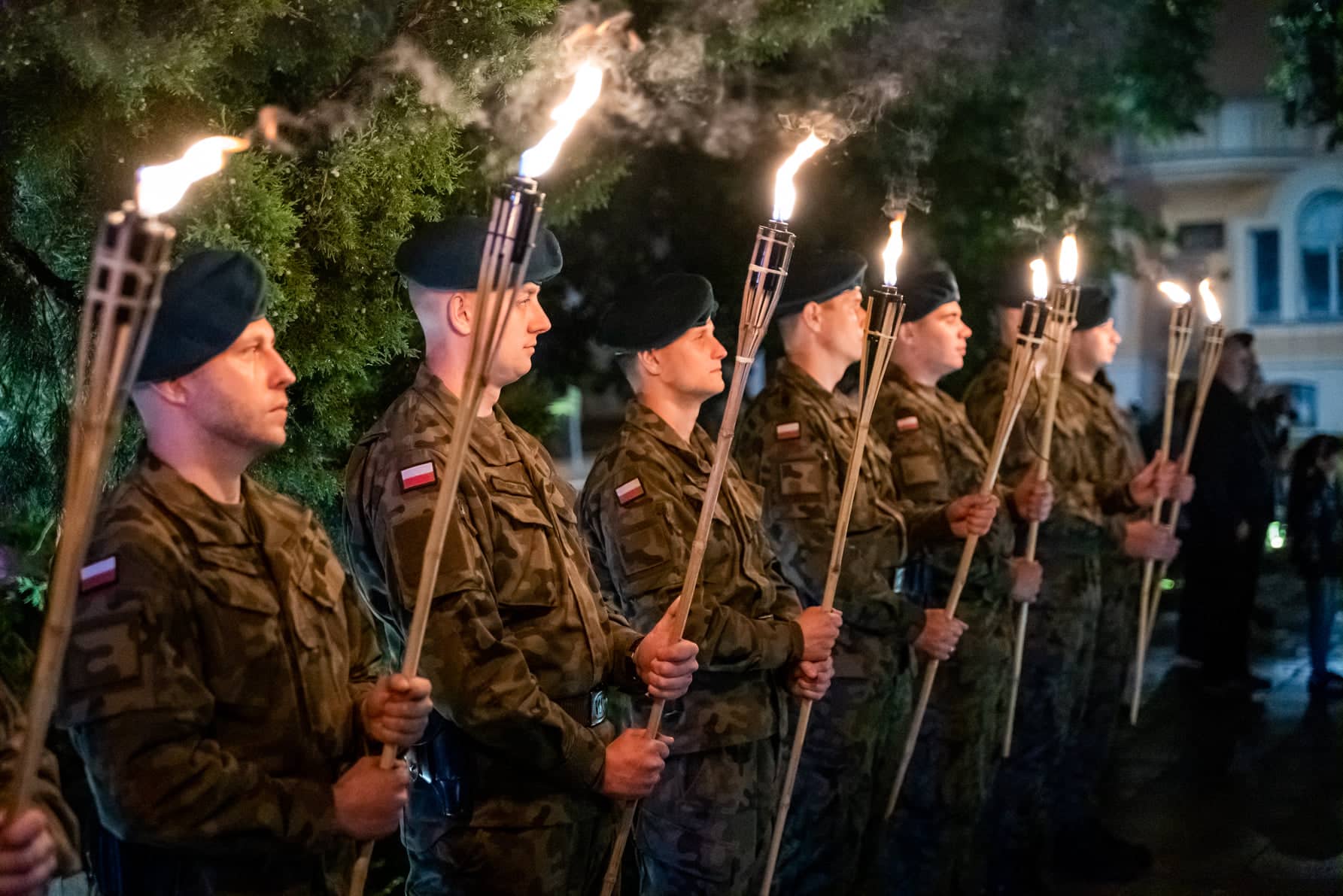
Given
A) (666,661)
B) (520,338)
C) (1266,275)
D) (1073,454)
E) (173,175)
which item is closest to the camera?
(173,175)

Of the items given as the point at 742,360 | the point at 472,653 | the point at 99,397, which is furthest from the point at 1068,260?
the point at 99,397

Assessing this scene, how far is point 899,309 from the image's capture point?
15.0ft

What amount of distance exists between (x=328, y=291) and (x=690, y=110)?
3316 mm

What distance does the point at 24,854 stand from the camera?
218 cm

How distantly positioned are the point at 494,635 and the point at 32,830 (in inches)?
44.4

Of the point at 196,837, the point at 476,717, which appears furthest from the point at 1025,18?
the point at 196,837

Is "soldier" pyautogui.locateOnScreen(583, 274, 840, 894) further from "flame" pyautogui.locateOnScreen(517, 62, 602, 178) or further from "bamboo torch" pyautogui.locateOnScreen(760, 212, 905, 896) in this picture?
"flame" pyautogui.locateOnScreen(517, 62, 602, 178)

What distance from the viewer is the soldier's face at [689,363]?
169 inches

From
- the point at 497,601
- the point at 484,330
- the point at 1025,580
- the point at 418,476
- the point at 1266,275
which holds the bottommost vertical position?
the point at 497,601

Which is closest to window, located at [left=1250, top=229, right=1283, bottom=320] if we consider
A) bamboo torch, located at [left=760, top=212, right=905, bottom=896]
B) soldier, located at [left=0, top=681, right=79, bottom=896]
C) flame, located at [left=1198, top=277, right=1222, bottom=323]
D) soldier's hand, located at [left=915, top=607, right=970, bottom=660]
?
flame, located at [left=1198, top=277, right=1222, bottom=323]

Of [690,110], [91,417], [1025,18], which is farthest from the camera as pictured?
[1025,18]

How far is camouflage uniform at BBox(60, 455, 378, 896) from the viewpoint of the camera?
2.49 meters

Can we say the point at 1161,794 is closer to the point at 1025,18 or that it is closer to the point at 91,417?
the point at 1025,18

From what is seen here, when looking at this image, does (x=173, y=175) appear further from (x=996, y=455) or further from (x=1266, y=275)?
(x=1266, y=275)
